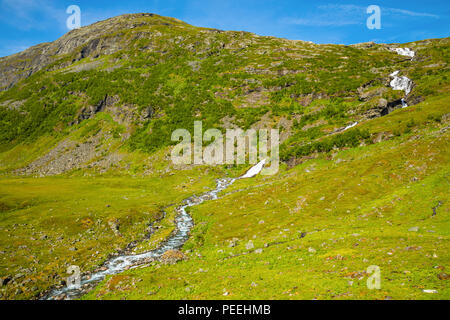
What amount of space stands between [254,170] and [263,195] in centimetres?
3920

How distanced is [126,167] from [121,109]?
61608 millimetres

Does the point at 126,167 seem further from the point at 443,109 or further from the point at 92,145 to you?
the point at 443,109

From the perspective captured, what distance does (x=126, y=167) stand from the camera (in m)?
127

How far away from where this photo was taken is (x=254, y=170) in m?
97.6

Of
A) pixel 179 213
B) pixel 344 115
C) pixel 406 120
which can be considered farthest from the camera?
pixel 344 115

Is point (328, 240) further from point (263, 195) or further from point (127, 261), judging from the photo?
point (263, 195)

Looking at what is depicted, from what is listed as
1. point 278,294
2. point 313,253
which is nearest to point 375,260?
point 313,253

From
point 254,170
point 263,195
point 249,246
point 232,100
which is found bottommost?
point 249,246

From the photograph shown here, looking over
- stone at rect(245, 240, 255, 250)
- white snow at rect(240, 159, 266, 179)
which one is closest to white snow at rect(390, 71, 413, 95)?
white snow at rect(240, 159, 266, 179)

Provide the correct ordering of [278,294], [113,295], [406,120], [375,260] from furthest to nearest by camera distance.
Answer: [406,120]
[113,295]
[375,260]
[278,294]

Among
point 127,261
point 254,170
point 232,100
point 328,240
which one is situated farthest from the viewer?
point 232,100

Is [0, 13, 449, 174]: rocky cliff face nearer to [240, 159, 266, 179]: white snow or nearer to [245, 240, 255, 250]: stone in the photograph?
[240, 159, 266, 179]: white snow

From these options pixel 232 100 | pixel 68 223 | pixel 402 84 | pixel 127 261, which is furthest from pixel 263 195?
pixel 232 100

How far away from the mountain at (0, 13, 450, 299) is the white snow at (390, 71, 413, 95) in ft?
3.88
